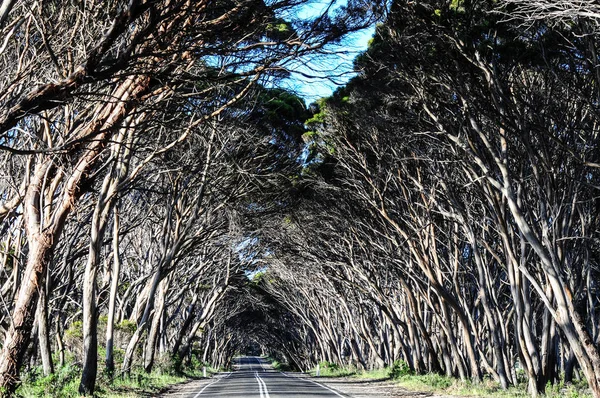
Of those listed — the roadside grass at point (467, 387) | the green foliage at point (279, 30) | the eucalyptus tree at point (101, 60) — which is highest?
the green foliage at point (279, 30)

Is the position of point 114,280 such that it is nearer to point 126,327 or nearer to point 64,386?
point 64,386

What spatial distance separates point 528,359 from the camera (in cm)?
1482

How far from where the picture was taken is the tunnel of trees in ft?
29.3

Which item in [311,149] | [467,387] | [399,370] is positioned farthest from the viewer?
[399,370]

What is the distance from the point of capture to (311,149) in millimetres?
21703

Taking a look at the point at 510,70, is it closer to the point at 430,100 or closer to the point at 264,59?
the point at 430,100

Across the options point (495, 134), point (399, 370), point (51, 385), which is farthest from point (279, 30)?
point (399, 370)

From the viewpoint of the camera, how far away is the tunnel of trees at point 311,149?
892cm

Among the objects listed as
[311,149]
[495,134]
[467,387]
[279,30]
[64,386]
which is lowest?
[467,387]

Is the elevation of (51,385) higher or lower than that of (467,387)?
higher

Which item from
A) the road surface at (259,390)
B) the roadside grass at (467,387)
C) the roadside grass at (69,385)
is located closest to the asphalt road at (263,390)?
the road surface at (259,390)

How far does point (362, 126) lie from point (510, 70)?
572 centimetres

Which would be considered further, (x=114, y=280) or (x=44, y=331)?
(x=114, y=280)

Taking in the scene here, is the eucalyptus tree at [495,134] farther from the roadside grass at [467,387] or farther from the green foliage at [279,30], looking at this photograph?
the green foliage at [279,30]
